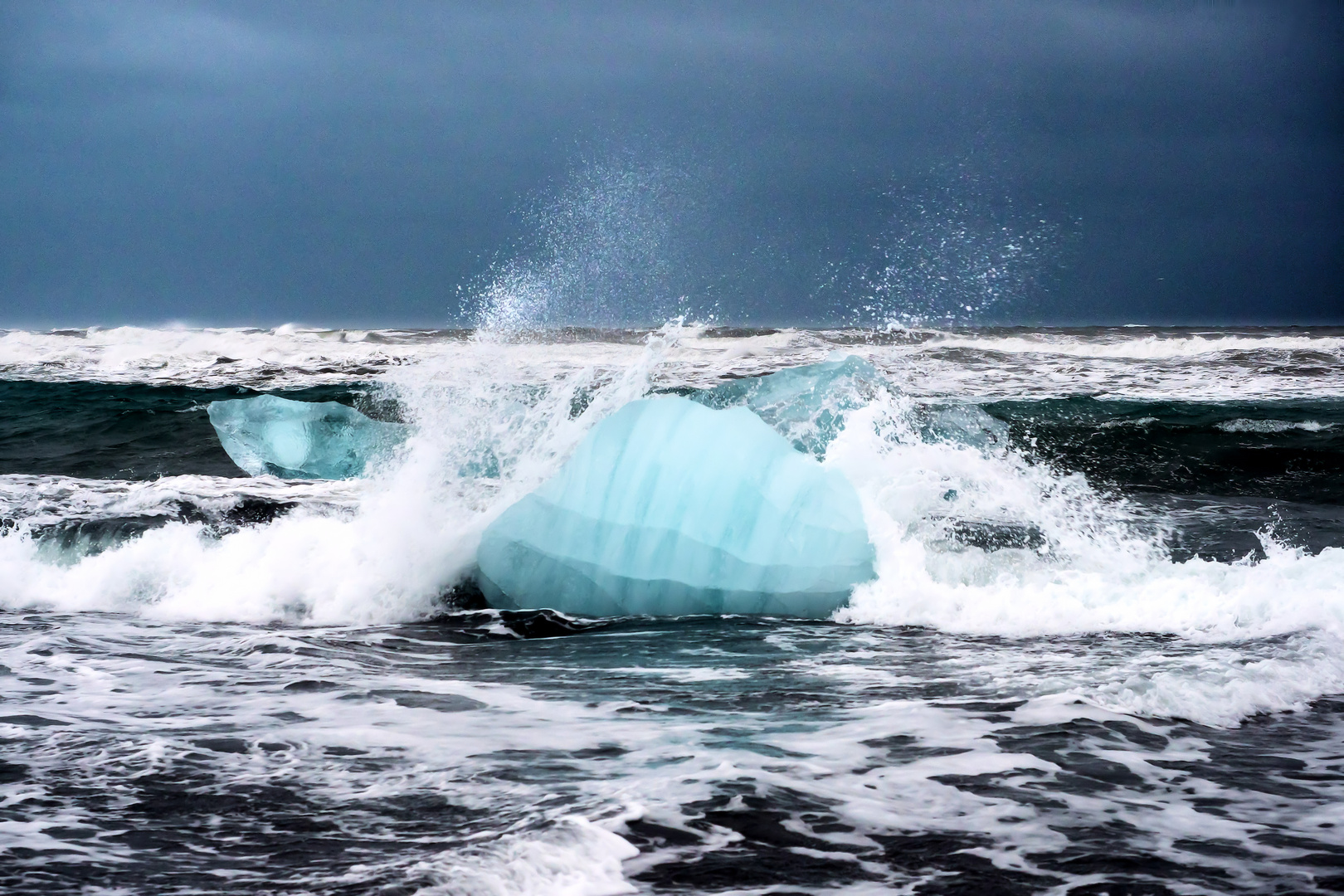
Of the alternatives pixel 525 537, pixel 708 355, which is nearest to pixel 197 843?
pixel 525 537

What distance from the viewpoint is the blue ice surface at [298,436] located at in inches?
354

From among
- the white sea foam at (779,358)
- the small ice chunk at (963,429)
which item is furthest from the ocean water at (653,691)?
the white sea foam at (779,358)

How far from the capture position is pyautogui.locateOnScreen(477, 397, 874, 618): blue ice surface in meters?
5.44

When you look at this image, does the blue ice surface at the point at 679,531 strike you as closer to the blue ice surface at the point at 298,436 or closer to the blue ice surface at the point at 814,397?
the blue ice surface at the point at 814,397

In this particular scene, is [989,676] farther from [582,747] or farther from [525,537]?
[525,537]

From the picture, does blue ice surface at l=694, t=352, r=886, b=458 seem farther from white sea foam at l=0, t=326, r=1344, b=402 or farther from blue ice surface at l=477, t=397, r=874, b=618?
white sea foam at l=0, t=326, r=1344, b=402

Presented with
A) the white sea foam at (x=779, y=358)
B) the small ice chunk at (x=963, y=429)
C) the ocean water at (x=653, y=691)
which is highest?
the white sea foam at (x=779, y=358)

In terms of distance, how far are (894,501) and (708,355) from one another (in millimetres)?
16962

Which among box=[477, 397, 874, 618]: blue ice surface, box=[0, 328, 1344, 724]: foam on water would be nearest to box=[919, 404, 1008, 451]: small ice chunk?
box=[0, 328, 1344, 724]: foam on water

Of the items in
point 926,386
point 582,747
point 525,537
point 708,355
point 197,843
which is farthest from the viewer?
point 708,355

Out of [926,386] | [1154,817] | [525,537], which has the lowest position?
[1154,817]

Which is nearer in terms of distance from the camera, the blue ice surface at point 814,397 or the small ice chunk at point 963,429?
the blue ice surface at point 814,397

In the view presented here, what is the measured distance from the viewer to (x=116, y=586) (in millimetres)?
5797

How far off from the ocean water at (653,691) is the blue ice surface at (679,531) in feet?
0.65
